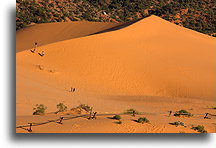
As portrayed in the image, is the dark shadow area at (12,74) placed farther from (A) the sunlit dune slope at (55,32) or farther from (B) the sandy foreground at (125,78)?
(A) the sunlit dune slope at (55,32)

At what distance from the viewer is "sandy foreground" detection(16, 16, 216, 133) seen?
13.0 m

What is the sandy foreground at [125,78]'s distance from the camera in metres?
13.0

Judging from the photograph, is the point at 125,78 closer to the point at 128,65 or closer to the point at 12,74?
the point at 128,65

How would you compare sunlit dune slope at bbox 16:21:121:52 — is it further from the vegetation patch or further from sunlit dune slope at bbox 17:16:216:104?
the vegetation patch

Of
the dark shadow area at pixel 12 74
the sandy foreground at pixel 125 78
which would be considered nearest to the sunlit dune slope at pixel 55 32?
the sandy foreground at pixel 125 78

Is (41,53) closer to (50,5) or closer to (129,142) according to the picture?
(129,142)

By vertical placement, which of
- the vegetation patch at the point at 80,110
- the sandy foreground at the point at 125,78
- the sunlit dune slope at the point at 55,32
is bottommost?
the vegetation patch at the point at 80,110

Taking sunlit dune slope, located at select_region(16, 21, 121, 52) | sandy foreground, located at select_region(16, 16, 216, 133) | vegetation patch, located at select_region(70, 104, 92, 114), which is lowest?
vegetation patch, located at select_region(70, 104, 92, 114)

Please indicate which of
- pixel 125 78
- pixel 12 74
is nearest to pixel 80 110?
pixel 12 74

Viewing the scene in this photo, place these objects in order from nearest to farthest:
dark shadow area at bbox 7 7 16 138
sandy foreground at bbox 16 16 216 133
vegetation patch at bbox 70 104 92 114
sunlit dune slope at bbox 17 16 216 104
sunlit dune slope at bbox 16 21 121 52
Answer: dark shadow area at bbox 7 7 16 138
sandy foreground at bbox 16 16 216 133
vegetation patch at bbox 70 104 92 114
sunlit dune slope at bbox 17 16 216 104
sunlit dune slope at bbox 16 21 121 52

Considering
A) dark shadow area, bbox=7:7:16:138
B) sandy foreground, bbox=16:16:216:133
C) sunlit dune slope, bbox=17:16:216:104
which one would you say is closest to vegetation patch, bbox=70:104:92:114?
sandy foreground, bbox=16:16:216:133

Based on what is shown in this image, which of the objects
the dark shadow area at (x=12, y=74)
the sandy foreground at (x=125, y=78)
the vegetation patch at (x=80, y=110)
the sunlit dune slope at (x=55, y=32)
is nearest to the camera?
the dark shadow area at (x=12, y=74)

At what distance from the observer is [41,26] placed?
4969cm

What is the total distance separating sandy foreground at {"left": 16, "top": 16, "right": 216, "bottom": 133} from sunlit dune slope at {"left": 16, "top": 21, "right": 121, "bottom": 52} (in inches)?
416
